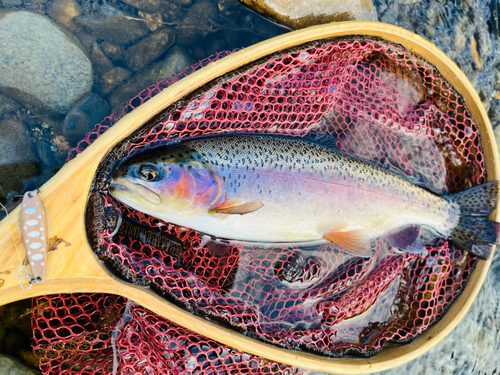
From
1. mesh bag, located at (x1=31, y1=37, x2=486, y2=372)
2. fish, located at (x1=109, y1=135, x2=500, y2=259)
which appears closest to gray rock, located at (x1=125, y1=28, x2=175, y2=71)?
mesh bag, located at (x1=31, y1=37, x2=486, y2=372)

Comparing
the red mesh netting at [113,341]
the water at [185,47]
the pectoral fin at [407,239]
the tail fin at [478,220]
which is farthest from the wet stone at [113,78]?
the tail fin at [478,220]

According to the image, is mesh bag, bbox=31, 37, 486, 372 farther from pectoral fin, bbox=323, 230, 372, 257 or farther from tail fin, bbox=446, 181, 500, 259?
pectoral fin, bbox=323, 230, 372, 257

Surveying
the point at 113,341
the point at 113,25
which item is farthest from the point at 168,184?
the point at 113,25

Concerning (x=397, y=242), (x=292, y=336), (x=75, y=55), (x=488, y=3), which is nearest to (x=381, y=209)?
(x=397, y=242)

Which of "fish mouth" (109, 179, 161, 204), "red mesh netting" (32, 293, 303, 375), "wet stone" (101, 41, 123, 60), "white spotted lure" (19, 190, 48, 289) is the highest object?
"wet stone" (101, 41, 123, 60)

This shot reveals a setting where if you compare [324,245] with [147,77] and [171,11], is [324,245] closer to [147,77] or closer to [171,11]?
[147,77]

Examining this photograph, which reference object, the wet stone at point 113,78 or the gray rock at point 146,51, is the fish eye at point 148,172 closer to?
the wet stone at point 113,78

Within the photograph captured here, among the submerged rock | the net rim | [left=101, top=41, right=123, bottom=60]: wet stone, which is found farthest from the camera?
[left=101, top=41, right=123, bottom=60]: wet stone
